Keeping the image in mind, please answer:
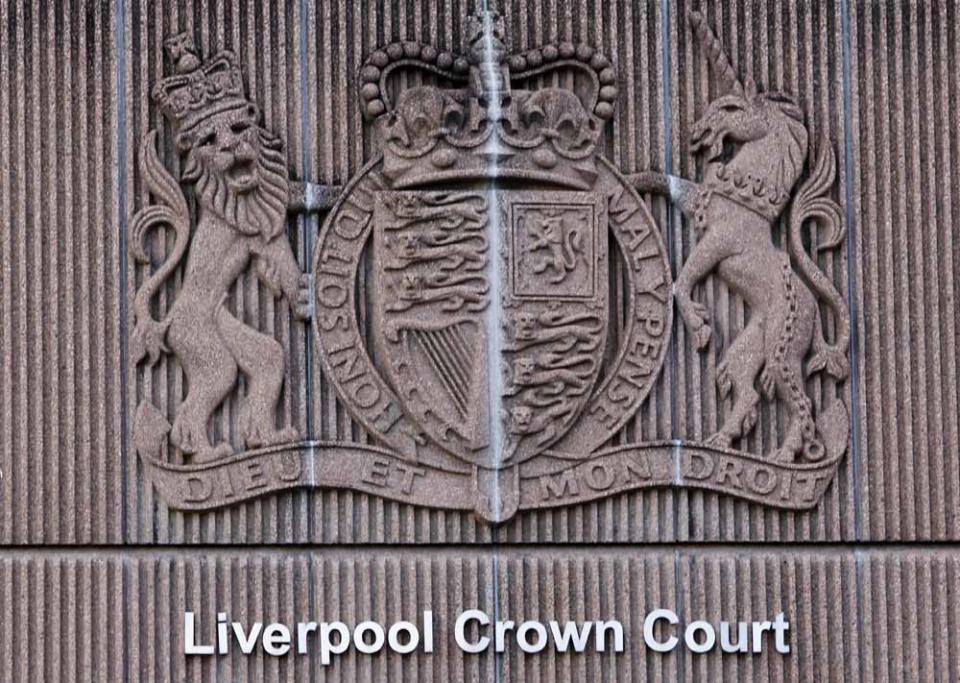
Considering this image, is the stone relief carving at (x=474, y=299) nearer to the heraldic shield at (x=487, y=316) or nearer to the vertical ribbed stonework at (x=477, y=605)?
the heraldic shield at (x=487, y=316)

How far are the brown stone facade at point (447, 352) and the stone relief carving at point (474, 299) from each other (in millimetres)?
15

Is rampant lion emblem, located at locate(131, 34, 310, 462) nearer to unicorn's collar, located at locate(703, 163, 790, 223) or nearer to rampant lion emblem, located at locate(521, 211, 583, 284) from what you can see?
rampant lion emblem, located at locate(521, 211, 583, 284)

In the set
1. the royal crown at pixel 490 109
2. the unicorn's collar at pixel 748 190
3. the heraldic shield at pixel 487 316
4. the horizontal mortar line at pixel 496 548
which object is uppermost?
the royal crown at pixel 490 109

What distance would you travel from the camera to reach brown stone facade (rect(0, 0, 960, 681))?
11828 mm

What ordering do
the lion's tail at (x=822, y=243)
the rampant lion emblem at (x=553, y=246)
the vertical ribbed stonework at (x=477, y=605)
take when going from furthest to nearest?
the lion's tail at (x=822, y=243) → the rampant lion emblem at (x=553, y=246) → the vertical ribbed stonework at (x=477, y=605)

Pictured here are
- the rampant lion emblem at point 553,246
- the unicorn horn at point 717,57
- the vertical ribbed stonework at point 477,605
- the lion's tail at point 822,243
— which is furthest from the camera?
the unicorn horn at point 717,57

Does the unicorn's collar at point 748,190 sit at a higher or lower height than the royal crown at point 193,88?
lower

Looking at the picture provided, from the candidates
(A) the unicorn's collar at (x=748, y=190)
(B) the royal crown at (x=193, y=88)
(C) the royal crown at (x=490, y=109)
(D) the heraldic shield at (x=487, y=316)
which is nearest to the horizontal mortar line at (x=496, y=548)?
(D) the heraldic shield at (x=487, y=316)

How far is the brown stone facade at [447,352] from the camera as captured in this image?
11828mm

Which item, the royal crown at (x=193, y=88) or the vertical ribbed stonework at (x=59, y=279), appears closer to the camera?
the vertical ribbed stonework at (x=59, y=279)

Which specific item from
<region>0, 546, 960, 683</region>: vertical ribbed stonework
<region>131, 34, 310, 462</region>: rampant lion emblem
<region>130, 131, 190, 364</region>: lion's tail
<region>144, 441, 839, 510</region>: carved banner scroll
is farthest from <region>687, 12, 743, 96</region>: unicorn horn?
<region>130, 131, 190, 364</region>: lion's tail

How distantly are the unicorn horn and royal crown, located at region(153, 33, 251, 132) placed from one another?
201 centimetres

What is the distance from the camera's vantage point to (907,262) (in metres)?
12.2

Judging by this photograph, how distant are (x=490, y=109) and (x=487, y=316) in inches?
35.4
